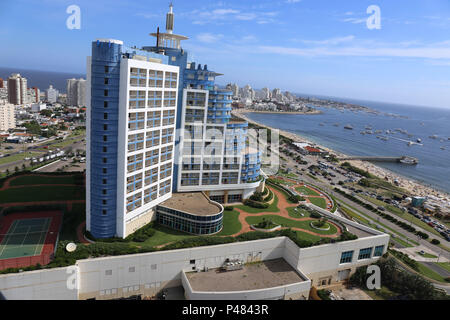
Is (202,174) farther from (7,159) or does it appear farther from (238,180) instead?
(7,159)

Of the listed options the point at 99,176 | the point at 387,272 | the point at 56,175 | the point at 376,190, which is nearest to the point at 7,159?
the point at 56,175

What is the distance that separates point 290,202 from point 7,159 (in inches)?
3276

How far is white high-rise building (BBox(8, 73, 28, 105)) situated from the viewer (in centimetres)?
18388

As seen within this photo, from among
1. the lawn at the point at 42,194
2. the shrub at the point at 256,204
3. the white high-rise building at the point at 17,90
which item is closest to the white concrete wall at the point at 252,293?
the shrub at the point at 256,204

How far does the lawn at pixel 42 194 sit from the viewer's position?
50631mm

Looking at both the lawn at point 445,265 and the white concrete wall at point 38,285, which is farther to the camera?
the lawn at point 445,265

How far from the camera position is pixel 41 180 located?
5872cm

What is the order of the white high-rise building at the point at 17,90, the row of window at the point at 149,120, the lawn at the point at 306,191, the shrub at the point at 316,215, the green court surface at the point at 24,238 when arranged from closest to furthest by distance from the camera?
the green court surface at the point at 24,238, the row of window at the point at 149,120, the shrub at the point at 316,215, the lawn at the point at 306,191, the white high-rise building at the point at 17,90

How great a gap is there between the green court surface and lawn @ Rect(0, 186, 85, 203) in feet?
24.9

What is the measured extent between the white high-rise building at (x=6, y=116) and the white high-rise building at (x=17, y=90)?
2875 inches

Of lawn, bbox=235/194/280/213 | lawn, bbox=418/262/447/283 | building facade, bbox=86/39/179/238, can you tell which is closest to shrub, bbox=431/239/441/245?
lawn, bbox=418/262/447/283

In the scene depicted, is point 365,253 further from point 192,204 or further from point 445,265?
point 192,204

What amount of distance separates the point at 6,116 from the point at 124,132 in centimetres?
12101

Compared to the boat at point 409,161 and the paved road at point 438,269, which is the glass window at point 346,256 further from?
the boat at point 409,161
